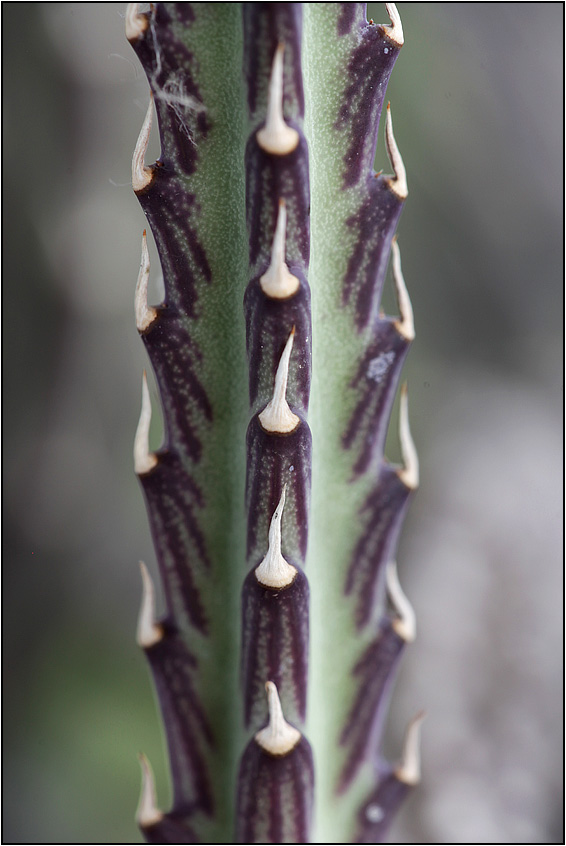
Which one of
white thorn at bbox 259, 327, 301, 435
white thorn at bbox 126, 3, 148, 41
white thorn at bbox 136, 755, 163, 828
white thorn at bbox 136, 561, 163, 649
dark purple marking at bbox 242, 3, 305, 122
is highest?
white thorn at bbox 126, 3, 148, 41

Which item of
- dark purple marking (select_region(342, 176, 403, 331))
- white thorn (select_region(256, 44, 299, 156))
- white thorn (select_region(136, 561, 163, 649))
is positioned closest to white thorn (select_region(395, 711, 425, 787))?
white thorn (select_region(136, 561, 163, 649))

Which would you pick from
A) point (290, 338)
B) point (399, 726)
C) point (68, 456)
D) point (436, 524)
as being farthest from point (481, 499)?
point (290, 338)

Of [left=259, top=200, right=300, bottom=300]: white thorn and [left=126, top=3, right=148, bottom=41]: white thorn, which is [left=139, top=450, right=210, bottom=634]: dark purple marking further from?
[left=126, top=3, right=148, bottom=41]: white thorn

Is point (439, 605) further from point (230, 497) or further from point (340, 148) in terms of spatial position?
point (340, 148)

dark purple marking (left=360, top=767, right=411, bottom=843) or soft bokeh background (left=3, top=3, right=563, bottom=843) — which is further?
soft bokeh background (left=3, top=3, right=563, bottom=843)

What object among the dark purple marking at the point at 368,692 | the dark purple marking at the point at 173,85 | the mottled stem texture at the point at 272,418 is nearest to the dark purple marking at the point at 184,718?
the mottled stem texture at the point at 272,418
